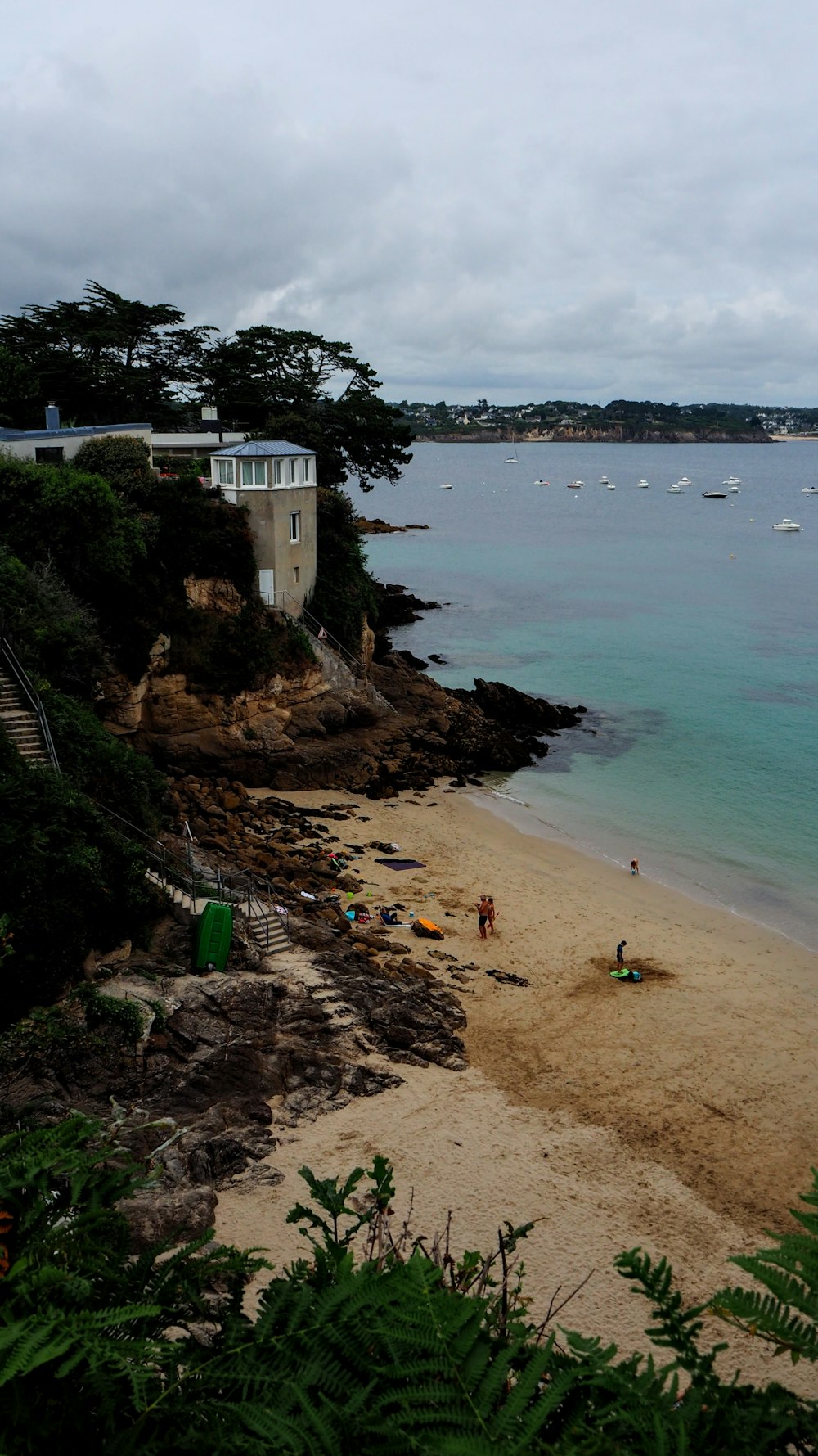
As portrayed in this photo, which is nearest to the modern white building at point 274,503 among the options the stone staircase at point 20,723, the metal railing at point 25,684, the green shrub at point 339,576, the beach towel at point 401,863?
the green shrub at point 339,576

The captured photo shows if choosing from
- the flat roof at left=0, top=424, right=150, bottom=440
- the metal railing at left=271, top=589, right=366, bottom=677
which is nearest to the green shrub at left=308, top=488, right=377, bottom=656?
A: the metal railing at left=271, top=589, right=366, bottom=677

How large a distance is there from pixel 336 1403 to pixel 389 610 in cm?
5296

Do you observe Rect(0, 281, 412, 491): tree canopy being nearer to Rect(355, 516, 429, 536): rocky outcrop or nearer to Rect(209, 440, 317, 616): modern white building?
Rect(209, 440, 317, 616): modern white building

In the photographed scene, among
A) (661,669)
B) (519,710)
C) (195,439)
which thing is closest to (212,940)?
(519,710)

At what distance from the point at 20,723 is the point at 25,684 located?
0.97 metres

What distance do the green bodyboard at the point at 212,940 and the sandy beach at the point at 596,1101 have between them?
336cm

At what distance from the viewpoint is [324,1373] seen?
402 centimetres

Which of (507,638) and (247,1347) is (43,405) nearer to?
(507,638)

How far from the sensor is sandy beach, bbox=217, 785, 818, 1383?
39.2ft

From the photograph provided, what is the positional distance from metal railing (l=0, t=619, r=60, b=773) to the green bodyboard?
133 inches

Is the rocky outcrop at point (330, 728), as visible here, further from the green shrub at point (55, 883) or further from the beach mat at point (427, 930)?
the green shrub at point (55, 883)

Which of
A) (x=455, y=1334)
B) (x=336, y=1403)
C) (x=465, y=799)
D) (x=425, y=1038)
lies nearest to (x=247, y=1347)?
(x=336, y=1403)

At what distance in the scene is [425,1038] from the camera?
16141 millimetres

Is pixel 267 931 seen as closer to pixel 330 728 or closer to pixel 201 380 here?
pixel 330 728
